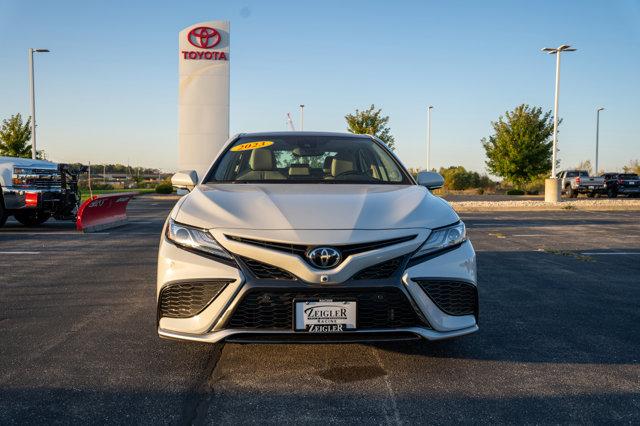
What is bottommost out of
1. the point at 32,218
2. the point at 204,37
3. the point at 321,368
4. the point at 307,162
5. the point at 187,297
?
the point at 321,368

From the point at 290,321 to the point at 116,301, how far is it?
293 centimetres

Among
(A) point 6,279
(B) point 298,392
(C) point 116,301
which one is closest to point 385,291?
(B) point 298,392

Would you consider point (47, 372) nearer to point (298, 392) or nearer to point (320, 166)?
point (298, 392)

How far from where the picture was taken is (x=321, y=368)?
3.43 metres

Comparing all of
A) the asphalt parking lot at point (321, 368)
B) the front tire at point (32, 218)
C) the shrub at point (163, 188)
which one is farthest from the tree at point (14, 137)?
the asphalt parking lot at point (321, 368)

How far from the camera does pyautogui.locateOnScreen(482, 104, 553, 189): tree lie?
133 ft

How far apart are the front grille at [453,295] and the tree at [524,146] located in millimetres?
39767

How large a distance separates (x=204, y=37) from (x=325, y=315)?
32212 millimetres

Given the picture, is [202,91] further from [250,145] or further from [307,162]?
[307,162]

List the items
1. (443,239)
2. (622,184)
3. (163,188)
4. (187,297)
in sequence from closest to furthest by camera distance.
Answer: (187,297), (443,239), (622,184), (163,188)

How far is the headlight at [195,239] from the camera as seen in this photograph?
125 inches

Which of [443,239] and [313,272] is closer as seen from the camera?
[313,272]

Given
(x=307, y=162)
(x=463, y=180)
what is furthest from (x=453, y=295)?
(x=463, y=180)

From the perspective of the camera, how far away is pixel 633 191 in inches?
1241
